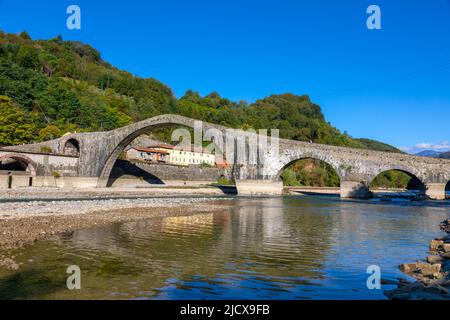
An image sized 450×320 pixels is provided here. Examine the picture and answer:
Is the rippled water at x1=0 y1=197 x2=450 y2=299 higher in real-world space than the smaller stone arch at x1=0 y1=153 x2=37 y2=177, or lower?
lower

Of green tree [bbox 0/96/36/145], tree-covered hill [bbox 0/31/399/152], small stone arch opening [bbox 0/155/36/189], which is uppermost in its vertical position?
tree-covered hill [bbox 0/31/399/152]

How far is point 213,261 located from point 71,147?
38181mm

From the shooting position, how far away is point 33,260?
24.3 feet

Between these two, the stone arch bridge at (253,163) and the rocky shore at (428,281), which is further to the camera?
the stone arch bridge at (253,163)

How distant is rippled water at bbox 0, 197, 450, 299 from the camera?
227 inches

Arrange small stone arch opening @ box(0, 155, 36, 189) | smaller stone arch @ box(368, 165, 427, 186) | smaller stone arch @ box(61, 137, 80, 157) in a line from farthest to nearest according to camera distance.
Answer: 1. smaller stone arch @ box(61, 137, 80, 157)
2. smaller stone arch @ box(368, 165, 427, 186)
3. small stone arch opening @ box(0, 155, 36, 189)

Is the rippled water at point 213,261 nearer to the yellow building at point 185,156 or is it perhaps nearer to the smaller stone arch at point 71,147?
the smaller stone arch at point 71,147

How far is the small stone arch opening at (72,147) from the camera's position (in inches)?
1625

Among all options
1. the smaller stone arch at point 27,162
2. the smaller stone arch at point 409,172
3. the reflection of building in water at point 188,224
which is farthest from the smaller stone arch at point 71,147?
the smaller stone arch at point 409,172

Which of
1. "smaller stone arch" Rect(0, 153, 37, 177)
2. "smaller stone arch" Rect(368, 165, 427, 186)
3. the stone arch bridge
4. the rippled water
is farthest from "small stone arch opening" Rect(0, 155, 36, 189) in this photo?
"smaller stone arch" Rect(368, 165, 427, 186)

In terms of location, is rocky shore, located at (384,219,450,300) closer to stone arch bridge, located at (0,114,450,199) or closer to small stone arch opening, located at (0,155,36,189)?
stone arch bridge, located at (0,114,450,199)

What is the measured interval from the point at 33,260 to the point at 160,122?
109 feet
